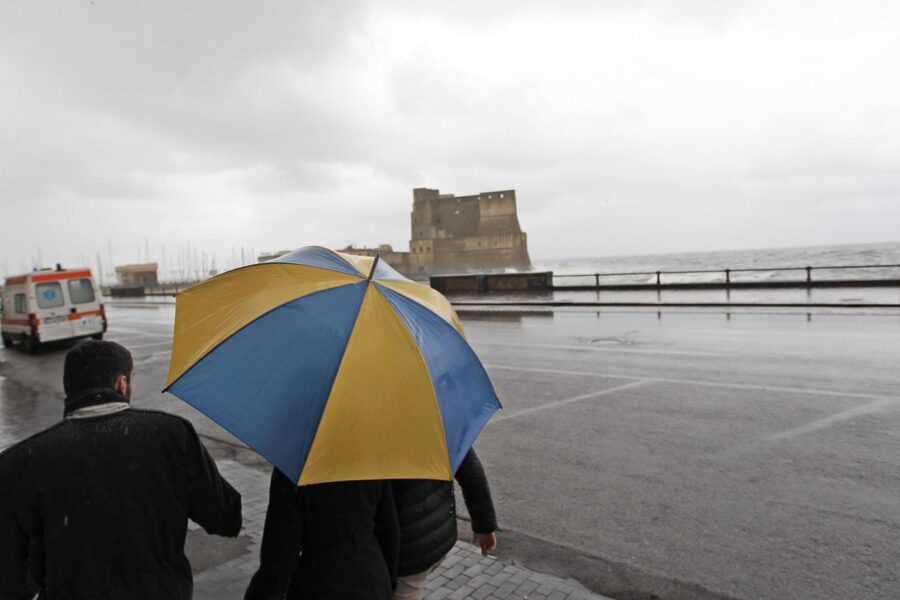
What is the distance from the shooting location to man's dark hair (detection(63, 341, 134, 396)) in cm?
198

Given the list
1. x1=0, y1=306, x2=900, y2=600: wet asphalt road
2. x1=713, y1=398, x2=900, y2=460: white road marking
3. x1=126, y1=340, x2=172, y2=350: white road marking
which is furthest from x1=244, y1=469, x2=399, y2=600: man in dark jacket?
x1=126, y1=340, x2=172, y2=350: white road marking

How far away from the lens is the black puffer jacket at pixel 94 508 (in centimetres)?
185

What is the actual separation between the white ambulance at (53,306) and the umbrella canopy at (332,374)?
17.3 m

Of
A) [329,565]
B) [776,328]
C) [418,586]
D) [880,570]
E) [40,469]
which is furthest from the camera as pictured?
[776,328]

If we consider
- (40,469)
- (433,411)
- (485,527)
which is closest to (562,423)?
(485,527)

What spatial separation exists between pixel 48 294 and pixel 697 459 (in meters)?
17.3

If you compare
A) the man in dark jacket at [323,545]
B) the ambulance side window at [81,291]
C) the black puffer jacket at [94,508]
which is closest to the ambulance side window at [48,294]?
the ambulance side window at [81,291]

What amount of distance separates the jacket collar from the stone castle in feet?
361

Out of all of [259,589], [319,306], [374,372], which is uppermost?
[319,306]

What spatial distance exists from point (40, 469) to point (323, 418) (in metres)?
0.89

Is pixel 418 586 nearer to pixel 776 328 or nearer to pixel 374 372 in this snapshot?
pixel 374 372

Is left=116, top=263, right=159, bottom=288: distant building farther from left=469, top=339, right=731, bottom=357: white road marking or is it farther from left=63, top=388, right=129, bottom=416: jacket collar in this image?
left=63, top=388, right=129, bottom=416: jacket collar

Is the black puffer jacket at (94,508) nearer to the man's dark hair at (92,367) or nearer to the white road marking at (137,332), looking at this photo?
the man's dark hair at (92,367)

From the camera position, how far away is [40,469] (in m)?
1.85
